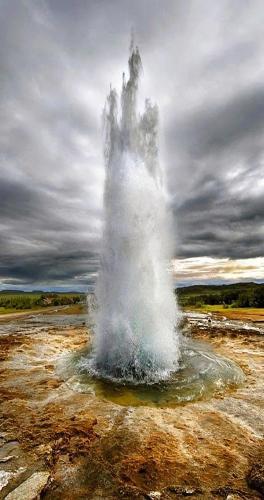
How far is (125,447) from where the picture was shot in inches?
257

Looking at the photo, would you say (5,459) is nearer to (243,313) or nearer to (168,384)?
(168,384)

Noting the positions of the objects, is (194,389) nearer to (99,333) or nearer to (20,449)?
(99,333)

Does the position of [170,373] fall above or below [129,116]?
below

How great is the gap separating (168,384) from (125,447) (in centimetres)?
464

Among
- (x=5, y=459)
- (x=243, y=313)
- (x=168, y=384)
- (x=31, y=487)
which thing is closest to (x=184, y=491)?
(x=31, y=487)

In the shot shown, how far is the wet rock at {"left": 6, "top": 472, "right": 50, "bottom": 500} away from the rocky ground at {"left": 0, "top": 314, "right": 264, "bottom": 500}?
17 mm

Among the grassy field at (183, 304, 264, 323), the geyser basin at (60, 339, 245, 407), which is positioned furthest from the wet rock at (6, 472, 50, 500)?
the grassy field at (183, 304, 264, 323)

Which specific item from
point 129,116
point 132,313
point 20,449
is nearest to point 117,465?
point 20,449

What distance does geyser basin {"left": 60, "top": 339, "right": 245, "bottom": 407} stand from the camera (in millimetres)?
9546

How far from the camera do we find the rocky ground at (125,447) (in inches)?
205

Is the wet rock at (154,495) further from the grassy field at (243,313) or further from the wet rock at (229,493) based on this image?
the grassy field at (243,313)

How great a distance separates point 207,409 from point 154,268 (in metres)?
6.42

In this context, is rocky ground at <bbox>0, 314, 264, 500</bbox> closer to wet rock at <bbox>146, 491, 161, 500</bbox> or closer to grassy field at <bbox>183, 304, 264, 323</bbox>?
wet rock at <bbox>146, 491, 161, 500</bbox>

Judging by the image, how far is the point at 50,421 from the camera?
7.86m
